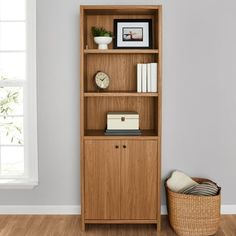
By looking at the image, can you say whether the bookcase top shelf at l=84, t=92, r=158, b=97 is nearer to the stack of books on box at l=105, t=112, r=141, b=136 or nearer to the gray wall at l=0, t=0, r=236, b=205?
the stack of books on box at l=105, t=112, r=141, b=136

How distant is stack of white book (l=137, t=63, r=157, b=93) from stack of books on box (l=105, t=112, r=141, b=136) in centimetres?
21

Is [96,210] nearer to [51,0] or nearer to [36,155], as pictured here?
[36,155]

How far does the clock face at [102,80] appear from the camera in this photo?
3621mm

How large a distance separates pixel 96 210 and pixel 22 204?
710 millimetres

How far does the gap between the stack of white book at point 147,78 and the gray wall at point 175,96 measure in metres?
0.32

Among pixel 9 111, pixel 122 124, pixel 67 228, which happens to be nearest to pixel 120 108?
pixel 122 124

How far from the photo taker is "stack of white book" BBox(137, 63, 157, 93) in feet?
11.5

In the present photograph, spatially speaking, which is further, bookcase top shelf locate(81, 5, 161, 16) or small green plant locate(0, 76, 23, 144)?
small green plant locate(0, 76, 23, 144)

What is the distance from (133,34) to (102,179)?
113cm

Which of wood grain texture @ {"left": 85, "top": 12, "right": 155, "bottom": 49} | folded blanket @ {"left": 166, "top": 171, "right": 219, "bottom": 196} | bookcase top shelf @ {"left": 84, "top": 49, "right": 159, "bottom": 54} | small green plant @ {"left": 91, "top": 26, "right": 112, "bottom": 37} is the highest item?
wood grain texture @ {"left": 85, "top": 12, "right": 155, "bottom": 49}

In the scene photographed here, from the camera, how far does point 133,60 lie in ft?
12.4

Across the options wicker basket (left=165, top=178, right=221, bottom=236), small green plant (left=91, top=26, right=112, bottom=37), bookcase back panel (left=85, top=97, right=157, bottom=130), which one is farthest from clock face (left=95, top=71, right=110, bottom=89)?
wicker basket (left=165, top=178, right=221, bottom=236)

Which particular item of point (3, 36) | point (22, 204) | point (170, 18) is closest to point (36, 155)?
point (22, 204)

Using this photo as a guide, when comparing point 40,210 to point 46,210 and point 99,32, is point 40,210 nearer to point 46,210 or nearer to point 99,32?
point 46,210
